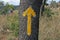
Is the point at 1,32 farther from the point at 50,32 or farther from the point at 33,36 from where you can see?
the point at 33,36

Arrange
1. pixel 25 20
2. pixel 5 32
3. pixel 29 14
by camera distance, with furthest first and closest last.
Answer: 1. pixel 5 32
2. pixel 25 20
3. pixel 29 14

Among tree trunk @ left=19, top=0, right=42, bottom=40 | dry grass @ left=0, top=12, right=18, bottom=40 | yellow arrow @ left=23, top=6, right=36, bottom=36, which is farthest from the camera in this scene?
dry grass @ left=0, top=12, right=18, bottom=40

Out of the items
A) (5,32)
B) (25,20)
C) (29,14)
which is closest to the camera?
(29,14)

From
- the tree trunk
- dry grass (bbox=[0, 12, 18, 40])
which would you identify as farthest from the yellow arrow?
dry grass (bbox=[0, 12, 18, 40])

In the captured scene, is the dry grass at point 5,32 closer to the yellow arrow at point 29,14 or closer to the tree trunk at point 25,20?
the tree trunk at point 25,20

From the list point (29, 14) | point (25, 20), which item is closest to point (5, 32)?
point (25, 20)

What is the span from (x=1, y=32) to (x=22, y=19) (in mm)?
5578

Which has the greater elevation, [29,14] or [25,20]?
[29,14]

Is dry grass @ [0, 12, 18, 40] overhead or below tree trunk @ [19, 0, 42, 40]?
below

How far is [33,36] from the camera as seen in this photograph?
404 cm

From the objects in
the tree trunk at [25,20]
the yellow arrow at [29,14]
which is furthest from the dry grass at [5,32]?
the yellow arrow at [29,14]

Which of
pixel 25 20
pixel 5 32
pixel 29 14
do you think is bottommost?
pixel 5 32

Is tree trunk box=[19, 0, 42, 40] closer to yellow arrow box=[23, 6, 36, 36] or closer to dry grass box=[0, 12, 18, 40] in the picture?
yellow arrow box=[23, 6, 36, 36]

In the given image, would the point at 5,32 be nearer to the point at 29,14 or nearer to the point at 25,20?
the point at 25,20
